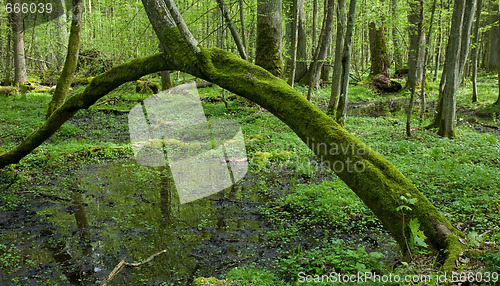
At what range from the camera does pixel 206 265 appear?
163 inches

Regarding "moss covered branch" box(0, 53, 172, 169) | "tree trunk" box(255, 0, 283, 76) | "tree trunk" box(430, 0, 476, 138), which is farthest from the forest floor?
"tree trunk" box(255, 0, 283, 76)

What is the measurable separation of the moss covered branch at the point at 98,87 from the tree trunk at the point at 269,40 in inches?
288

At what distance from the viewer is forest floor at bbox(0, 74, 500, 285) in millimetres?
3842

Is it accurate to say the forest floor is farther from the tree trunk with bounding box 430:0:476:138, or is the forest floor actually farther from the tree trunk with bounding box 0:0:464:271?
the tree trunk with bounding box 430:0:476:138

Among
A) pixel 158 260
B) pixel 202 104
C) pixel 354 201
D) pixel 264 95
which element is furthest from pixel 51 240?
pixel 202 104

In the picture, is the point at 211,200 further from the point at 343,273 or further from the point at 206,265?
the point at 343,273

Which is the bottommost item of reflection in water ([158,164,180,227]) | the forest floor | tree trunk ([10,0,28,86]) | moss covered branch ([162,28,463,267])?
reflection in water ([158,164,180,227])

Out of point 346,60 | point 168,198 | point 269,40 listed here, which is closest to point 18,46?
point 269,40

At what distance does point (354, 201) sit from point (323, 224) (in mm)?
806

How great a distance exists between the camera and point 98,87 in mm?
5238

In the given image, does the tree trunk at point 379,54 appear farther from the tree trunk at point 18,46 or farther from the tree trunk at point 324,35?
the tree trunk at point 18,46

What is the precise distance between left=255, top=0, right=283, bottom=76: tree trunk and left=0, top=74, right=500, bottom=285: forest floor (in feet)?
11.2

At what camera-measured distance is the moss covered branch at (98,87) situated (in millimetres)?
4684

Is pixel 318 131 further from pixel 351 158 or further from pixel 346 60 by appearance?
pixel 346 60
